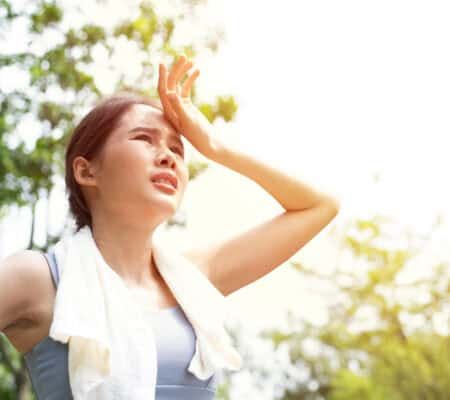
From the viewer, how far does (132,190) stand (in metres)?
1.75

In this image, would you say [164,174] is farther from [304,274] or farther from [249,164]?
[304,274]

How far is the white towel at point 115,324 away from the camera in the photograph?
1.59 metres

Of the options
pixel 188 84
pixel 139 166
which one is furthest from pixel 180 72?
pixel 139 166

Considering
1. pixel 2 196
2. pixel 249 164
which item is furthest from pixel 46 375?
pixel 2 196

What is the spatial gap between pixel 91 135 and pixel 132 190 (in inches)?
7.5

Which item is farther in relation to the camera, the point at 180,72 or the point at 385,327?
the point at 385,327

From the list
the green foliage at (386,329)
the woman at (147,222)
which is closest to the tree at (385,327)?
the green foliage at (386,329)

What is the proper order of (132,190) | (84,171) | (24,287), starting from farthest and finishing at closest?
(84,171)
(132,190)
(24,287)

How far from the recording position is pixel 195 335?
177 cm

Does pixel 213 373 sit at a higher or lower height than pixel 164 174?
lower

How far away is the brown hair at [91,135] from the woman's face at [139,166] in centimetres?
2

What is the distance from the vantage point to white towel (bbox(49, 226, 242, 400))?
159cm

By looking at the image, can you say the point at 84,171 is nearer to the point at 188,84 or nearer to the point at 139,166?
the point at 139,166

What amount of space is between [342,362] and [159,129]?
696 inches
